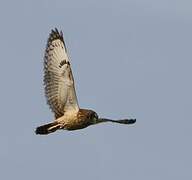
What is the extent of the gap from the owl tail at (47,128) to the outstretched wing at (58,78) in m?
0.43

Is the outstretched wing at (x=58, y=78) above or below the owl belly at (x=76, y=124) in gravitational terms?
above

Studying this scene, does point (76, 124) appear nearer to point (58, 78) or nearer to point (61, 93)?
point (61, 93)

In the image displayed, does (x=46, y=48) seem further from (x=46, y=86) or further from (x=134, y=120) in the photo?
(x=134, y=120)

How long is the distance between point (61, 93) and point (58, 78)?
42 cm

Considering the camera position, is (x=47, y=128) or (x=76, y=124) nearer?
(x=76, y=124)

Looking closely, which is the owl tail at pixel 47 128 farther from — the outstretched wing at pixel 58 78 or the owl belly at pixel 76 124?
the outstretched wing at pixel 58 78

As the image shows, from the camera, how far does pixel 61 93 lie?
54.5ft

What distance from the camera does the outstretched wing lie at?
1639 centimetres


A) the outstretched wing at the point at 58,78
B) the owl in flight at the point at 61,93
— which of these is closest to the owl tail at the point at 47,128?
the owl in flight at the point at 61,93

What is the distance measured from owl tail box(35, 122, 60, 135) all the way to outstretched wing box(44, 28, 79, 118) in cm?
43

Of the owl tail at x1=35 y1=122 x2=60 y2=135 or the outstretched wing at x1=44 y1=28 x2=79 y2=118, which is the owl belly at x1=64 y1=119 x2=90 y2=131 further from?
the outstretched wing at x1=44 y1=28 x2=79 y2=118

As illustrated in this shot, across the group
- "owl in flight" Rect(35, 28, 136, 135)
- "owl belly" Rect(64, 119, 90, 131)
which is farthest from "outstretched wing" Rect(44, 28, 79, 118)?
"owl belly" Rect(64, 119, 90, 131)

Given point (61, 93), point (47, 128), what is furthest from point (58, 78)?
point (47, 128)

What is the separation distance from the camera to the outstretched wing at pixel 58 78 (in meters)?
16.4
